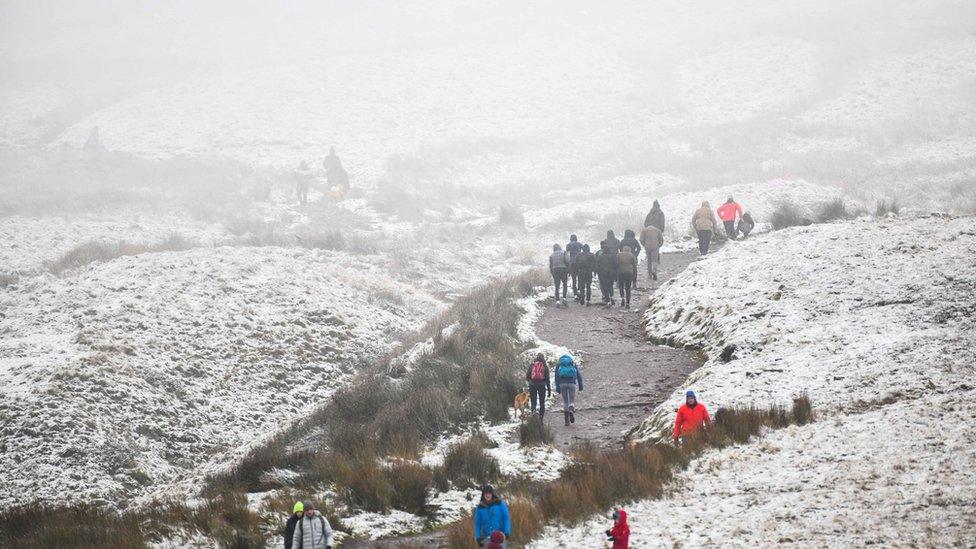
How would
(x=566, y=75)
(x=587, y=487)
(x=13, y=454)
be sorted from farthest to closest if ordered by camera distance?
1. (x=566, y=75)
2. (x=13, y=454)
3. (x=587, y=487)

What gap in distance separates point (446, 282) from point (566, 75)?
43.7 meters

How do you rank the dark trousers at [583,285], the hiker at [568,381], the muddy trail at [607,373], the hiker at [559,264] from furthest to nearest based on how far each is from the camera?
the dark trousers at [583,285] < the hiker at [559,264] < the hiker at [568,381] < the muddy trail at [607,373]

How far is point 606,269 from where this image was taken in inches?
774

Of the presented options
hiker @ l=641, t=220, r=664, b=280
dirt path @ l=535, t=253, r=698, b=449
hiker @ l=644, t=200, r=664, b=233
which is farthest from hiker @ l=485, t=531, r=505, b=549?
hiker @ l=644, t=200, r=664, b=233

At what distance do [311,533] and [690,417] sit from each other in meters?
5.48

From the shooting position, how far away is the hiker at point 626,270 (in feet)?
63.0

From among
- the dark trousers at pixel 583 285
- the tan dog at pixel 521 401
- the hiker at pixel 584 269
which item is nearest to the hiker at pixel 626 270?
the hiker at pixel 584 269

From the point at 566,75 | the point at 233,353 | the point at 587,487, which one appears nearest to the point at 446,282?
the point at 233,353

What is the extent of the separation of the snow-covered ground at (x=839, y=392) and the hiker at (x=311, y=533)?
258 centimetres

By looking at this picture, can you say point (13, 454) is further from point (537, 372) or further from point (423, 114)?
point (423, 114)

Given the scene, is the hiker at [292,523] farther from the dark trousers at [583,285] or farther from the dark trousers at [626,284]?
the dark trousers at [583,285]

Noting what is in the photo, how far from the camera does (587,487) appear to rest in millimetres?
9086

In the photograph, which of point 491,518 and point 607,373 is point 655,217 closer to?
point 607,373

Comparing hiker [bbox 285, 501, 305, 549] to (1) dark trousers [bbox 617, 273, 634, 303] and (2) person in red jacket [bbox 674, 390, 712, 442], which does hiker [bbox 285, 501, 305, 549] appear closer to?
(2) person in red jacket [bbox 674, 390, 712, 442]
